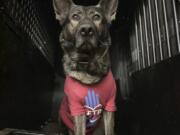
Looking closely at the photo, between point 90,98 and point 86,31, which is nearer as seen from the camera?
point 86,31

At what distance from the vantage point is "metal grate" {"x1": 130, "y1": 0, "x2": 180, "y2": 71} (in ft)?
12.5

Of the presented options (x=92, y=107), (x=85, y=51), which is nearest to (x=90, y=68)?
(x=85, y=51)

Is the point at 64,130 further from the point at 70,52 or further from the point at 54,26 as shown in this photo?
the point at 54,26

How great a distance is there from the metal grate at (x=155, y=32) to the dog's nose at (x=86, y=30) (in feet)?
3.69

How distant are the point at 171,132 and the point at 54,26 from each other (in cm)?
585

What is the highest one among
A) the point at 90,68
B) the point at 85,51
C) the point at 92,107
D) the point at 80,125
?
the point at 85,51

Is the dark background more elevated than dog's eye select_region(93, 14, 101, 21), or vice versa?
dog's eye select_region(93, 14, 101, 21)

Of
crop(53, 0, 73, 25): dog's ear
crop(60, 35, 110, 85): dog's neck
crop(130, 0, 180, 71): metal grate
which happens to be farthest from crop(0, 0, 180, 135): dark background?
crop(60, 35, 110, 85): dog's neck

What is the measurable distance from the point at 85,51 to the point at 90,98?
0.41 m

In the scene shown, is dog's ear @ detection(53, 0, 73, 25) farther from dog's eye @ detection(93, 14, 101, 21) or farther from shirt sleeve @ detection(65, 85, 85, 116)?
shirt sleeve @ detection(65, 85, 85, 116)

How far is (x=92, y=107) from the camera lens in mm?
3031

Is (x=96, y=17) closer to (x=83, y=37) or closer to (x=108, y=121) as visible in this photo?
(x=83, y=37)

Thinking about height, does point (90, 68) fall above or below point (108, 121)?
above

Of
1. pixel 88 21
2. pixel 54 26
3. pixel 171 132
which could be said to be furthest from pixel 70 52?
pixel 54 26
